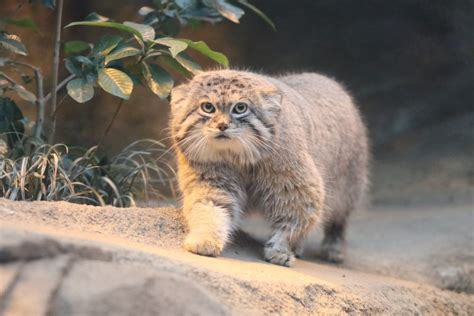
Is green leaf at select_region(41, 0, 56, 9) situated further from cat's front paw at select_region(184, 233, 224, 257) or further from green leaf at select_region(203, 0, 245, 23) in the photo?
cat's front paw at select_region(184, 233, 224, 257)

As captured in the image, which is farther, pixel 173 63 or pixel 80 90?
pixel 173 63

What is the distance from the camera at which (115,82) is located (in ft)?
16.3

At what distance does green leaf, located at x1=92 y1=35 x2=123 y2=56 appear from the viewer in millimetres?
5176

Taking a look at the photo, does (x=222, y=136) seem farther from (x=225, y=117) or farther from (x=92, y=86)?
(x=92, y=86)

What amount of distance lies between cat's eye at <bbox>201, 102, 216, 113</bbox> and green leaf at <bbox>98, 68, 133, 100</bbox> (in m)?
0.47

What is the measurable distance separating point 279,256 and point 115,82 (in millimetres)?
1519

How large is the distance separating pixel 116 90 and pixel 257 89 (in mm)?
888

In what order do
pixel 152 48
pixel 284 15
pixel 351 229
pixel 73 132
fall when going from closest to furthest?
1. pixel 152 48
2. pixel 73 132
3. pixel 351 229
4. pixel 284 15

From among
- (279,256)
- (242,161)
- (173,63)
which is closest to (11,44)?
(173,63)

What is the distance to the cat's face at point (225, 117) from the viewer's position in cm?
476

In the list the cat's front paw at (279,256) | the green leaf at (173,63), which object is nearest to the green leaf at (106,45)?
the green leaf at (173,63)

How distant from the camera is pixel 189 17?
19.6 feet

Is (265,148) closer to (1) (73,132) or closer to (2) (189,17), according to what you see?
(2) (189,17)

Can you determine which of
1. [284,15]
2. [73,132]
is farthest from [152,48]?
[284,15]
